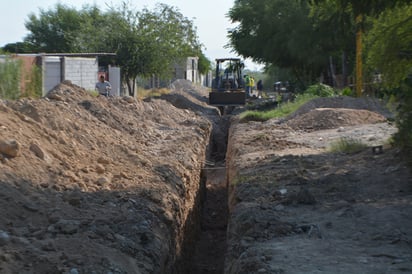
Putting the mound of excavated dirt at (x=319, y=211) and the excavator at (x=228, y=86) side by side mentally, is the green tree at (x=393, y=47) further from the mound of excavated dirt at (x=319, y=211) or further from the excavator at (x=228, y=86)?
the excavator at (x=228, y=86)

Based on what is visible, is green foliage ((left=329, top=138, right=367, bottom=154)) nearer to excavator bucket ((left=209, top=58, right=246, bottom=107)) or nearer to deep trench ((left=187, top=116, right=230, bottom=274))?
deep trench ((left=187, top=116, right=230, bottom=274))

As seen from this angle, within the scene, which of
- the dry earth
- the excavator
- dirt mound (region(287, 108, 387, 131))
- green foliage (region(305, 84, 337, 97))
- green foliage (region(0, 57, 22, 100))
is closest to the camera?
the dry earth

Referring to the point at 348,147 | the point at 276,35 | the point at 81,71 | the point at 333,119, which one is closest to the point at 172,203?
the point at 348,147

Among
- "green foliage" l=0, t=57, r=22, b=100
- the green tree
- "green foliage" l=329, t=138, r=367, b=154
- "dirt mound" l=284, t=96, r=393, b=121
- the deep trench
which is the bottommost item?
the deep trench

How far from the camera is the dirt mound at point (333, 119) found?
23297 mm

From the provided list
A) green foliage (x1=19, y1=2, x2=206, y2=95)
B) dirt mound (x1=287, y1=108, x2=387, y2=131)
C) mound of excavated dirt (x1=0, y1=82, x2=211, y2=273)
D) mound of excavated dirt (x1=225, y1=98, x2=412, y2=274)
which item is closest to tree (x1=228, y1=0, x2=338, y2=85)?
green foliage (x1=19, y1=2, x2=206, y2=95)

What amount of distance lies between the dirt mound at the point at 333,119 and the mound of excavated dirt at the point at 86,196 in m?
7.08

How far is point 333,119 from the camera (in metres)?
23.6

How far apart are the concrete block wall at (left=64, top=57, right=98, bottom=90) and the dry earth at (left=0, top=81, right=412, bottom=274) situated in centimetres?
1052

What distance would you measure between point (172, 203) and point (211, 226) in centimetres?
463

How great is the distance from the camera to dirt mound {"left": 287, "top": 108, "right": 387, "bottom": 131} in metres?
23.3

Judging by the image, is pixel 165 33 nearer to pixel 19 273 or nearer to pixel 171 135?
pixel 171 135

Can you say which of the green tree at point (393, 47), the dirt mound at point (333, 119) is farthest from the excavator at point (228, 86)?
the green tree at point (393, 47)

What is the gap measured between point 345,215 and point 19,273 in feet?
15.2
